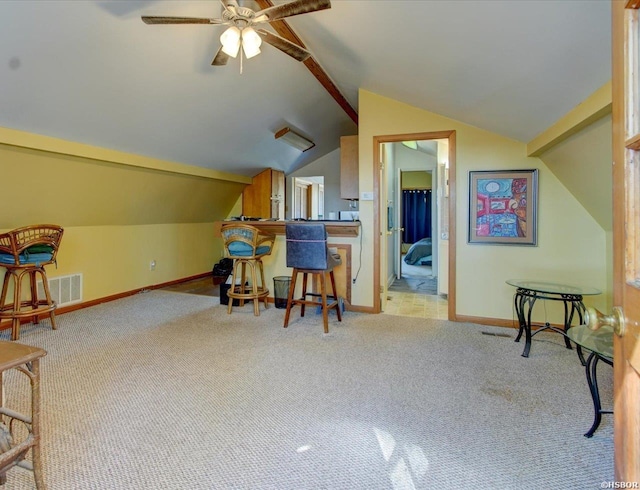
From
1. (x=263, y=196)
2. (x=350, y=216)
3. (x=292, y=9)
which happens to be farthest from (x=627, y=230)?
(x=263, y=196)

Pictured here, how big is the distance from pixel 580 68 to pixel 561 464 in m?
1.93

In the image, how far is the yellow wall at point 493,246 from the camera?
3.16 metres

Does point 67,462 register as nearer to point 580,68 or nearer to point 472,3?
point 472,3

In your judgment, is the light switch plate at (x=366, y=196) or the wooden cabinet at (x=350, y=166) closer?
the light switch plate at (x=366, y=196)

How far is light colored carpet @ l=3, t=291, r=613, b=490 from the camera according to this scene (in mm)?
1410

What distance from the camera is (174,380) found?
2.23 meters

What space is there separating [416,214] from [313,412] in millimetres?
9034

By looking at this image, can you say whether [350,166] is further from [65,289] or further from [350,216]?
[65,289]

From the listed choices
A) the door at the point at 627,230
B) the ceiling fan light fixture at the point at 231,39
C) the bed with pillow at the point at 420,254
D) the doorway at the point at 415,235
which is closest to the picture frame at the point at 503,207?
the doorway at the point at 415,235

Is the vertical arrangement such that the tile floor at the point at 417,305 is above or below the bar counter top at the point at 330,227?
below

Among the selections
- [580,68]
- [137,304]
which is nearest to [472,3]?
[580,68]

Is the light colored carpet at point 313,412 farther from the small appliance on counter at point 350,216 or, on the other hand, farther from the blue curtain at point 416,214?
the blue curtain at point 416,214

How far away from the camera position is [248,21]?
2061mm

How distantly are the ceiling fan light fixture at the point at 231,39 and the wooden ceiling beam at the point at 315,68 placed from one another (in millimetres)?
580
